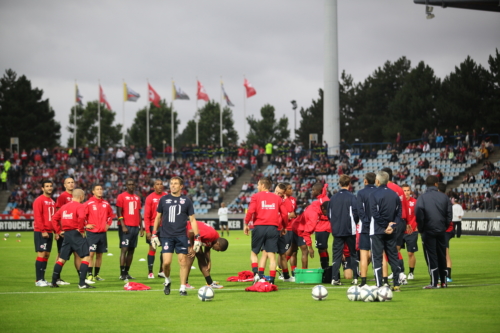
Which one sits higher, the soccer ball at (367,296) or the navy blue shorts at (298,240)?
the navy blue shorts at (298,240)

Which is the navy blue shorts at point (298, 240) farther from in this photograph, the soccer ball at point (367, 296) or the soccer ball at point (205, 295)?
the soccer ball at point (205, 295)

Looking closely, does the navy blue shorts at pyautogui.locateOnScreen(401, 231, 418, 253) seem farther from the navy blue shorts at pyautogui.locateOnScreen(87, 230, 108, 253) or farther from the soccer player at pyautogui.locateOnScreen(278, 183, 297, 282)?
the navy blue shorts at pyautogui.locateOnScreen(87, 230, 108, 253)

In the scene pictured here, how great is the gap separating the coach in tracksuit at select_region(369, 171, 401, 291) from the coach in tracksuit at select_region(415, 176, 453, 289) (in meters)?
0.95

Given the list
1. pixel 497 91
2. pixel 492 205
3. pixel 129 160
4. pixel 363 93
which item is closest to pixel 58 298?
pixel 492 205

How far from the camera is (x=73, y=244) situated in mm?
14859

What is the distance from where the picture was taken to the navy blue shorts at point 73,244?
1480 centimetres

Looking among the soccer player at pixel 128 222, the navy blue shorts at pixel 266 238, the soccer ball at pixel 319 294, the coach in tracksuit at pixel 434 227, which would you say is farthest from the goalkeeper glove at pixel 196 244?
the coach in tracksuit at pixel 434 227

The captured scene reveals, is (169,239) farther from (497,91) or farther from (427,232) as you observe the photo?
(497,91)

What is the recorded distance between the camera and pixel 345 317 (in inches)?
399

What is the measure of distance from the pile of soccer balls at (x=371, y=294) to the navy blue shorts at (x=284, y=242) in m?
3.69

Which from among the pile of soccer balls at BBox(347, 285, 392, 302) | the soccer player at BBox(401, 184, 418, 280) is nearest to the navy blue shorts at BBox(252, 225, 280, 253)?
the pile of soccer balls at BBox(347, 285, 392, 302)

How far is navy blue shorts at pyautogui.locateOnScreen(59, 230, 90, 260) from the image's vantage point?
14.8m

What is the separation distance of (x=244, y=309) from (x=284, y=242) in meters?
4.45

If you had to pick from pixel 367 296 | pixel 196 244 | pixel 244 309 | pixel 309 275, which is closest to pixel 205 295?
pixel 196 244
